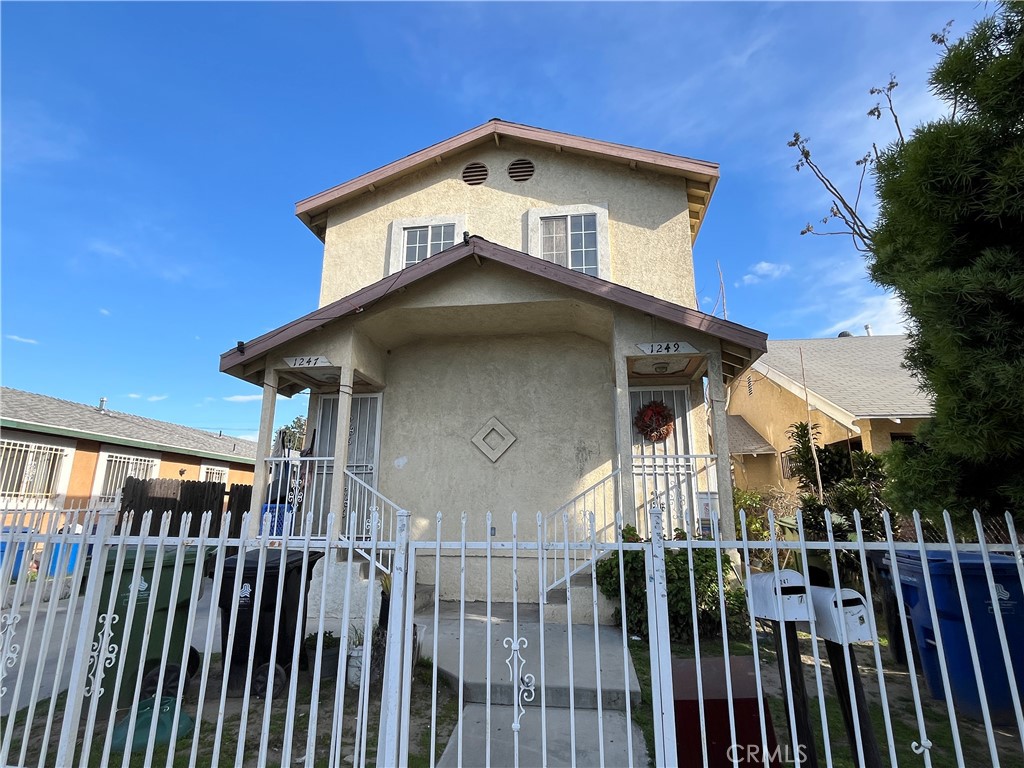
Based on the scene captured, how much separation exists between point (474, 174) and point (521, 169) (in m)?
0.94

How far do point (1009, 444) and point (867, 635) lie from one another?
4.14ft

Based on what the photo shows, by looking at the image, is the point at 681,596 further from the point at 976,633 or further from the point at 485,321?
the point at 485,321

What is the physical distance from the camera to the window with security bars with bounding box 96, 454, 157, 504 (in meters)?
15.1

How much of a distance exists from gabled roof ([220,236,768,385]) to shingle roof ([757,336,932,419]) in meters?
3.43

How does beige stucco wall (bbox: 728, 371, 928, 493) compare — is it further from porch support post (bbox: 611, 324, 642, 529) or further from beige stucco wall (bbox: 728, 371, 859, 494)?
porch support post (bbox: 611, 324, 642, 529)

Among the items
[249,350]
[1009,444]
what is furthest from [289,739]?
[249,350]

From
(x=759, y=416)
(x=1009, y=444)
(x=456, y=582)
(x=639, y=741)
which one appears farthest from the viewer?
(x=759, y=416)

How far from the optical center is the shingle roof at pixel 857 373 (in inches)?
438

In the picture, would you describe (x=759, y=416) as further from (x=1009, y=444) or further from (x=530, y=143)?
(x=1009, y=444)

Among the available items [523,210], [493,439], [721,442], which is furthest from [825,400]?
[493,439]

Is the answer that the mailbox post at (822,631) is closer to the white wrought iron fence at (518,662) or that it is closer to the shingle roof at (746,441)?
the white wrought iron fence at (518,662)

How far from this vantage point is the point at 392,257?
9.97 meters

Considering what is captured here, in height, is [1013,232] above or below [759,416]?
below

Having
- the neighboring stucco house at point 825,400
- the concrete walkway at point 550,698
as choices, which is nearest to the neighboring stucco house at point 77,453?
the concrete walkway at point 550,698
